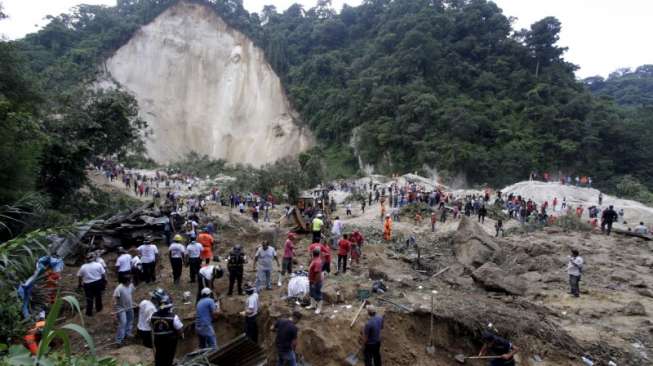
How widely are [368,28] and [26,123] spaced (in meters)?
55.7

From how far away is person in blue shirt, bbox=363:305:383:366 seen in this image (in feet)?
21.3

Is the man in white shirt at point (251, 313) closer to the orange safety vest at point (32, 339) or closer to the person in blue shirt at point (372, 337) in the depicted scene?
the person in blue shirt at point (372, 337)

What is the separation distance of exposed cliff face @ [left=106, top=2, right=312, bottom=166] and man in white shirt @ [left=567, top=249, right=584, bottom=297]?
4452 centimetres

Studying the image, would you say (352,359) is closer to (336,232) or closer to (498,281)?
(498,281)

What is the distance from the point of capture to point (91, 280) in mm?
7809

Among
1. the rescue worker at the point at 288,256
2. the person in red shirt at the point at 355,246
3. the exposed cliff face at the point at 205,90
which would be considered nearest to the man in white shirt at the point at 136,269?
the rescue worker at the point at 288,256

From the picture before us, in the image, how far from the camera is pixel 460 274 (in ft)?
41.0

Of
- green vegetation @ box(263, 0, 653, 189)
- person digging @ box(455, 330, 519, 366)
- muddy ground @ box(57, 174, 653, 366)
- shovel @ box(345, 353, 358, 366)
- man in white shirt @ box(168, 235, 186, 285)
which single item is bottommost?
shovel @ box(345, 353, 358, 366)

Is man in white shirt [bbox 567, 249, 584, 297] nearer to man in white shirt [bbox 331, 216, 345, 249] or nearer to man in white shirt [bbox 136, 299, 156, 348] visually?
man in white shirt [bbox 331, 216, 345, 249]

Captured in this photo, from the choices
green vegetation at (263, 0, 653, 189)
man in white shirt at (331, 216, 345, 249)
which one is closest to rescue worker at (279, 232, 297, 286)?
man in white shirt at (331, 216, 345, 249)

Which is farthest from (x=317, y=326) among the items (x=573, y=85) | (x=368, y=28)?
(x=368, y=28)

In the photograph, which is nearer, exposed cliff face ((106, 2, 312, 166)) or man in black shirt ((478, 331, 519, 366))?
man in black shirt ((478, 331, 519, 366))

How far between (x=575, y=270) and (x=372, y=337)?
6734mm

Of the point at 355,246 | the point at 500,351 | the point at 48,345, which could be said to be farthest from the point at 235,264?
the point at 48,345
